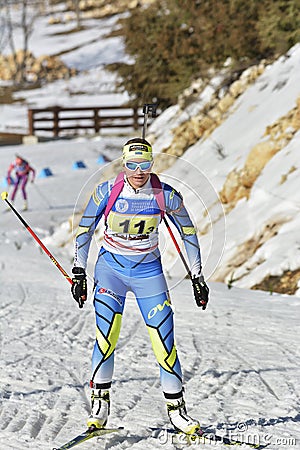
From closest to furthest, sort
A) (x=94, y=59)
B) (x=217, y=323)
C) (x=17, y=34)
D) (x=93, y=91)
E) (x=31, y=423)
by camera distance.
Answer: (x=31, y=423) < (x=217, y=323) < (x=93, y=91) < (x=94, y=59) < (x=17, y=34)

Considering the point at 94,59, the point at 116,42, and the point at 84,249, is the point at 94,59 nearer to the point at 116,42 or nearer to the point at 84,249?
the point at 116,42

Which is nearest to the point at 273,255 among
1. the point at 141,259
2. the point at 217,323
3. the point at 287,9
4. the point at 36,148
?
the point at 217,323

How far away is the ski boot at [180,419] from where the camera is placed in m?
5.00

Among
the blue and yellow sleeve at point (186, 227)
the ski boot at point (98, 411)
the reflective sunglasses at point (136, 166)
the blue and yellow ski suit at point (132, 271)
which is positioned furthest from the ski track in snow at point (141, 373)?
the reflective sunglasses at point (136, 166)

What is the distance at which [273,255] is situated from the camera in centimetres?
1054

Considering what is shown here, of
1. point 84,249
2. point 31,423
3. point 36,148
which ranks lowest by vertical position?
point 36,148

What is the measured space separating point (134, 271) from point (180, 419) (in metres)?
0.99

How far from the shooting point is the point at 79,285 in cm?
512

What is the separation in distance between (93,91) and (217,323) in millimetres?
45605

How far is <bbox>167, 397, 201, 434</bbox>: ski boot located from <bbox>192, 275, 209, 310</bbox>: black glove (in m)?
0.64

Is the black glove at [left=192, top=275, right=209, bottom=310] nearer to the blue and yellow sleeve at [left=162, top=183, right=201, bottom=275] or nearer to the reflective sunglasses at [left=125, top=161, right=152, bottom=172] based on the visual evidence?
the blue and yellow sleeve at [left=162, top=183, right=201, bottom=275]

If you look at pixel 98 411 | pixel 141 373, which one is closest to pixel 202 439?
pixel 98 411

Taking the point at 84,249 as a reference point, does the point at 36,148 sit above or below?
below

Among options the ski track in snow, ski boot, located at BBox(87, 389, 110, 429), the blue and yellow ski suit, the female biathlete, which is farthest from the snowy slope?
the blue and yellow ski suit
